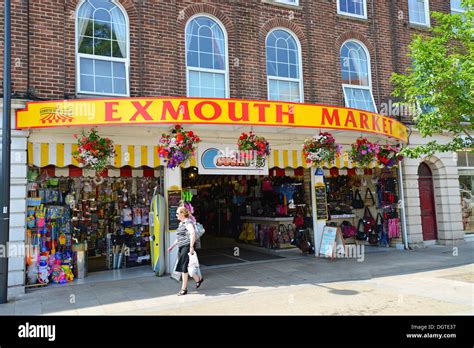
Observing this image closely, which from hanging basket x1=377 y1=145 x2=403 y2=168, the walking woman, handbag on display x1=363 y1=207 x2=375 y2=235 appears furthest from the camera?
handbag on display x1=363 y1=207 x2=375 y2=235

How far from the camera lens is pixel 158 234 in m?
10.1

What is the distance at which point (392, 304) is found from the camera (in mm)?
6988

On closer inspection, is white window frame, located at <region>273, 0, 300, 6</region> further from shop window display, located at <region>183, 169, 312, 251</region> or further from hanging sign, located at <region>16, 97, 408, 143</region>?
shop window display, located at <region>183, 169, 312, 251</region>

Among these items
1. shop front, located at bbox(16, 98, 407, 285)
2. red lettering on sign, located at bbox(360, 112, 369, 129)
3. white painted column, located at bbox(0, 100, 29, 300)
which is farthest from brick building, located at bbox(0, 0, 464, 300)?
red lettering on sign, located at bbox(360, 112, 369, 129)

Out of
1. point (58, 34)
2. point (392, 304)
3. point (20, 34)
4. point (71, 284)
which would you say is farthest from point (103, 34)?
point (392, 304)

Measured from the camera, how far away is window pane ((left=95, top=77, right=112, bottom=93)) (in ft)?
32.7

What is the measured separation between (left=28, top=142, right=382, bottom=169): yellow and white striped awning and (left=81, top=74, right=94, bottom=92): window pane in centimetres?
155

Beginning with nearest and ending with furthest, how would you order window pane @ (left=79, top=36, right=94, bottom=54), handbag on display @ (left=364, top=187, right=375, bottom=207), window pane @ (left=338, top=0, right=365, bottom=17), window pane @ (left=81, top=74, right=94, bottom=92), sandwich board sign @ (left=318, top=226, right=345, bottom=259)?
window pane @ (left=81, top=74, right=94, bottom=92) → window pane @ (left=79, top=36, right=94, bottom=54) → sandwich board sign @ (left=318, top=226, right=345, bottom=259) → window pane @ (left=338, top=0, right=365, bottom=17) → handbag on display @ (left=364, top=187, right=375, bottom=207)

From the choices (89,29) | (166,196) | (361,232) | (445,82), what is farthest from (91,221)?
(445,82)

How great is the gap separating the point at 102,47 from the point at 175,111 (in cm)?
353

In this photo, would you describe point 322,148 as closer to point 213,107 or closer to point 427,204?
point 213,107

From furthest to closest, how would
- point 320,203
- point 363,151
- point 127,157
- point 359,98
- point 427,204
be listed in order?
point 427,204 < point 359,98 < point 320,203 < point 363,151 < point 127,157

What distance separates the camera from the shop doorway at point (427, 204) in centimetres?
1466

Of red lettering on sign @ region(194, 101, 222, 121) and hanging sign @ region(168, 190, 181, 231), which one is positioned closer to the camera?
red lettering on sign @ region(194, 101, 222, 121)
